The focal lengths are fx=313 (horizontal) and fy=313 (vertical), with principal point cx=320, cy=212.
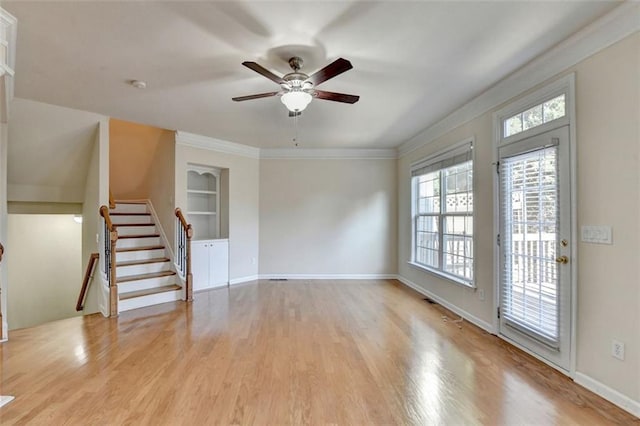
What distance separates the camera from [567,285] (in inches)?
97.7

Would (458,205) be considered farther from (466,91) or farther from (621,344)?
(621,344)

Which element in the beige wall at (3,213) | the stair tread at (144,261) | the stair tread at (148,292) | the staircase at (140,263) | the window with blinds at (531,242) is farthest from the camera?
the stair tread at (144,261)

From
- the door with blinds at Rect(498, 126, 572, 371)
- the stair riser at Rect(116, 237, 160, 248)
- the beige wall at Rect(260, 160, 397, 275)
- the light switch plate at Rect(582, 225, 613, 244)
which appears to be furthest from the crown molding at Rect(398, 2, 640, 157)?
the stair riser at Rect(116, 237, 160, 248)

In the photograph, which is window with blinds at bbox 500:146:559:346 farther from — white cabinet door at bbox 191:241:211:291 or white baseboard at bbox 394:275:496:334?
white cabinet door at bbox 191:241:211:291

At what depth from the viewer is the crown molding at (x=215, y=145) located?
5277 millimetres

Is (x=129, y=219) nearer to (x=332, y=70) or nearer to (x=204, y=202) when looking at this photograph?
(x=204, y=202)

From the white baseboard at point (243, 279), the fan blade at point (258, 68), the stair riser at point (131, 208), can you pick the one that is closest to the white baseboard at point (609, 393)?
the fan blade at point (258, 68)

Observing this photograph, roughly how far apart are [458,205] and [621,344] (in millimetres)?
2435

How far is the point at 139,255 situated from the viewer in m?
5.07

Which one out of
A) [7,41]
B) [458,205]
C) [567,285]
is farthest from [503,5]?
[7,41]

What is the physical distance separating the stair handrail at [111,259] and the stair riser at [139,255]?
0.51m

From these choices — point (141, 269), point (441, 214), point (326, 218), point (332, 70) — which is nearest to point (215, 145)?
point (141, 269)

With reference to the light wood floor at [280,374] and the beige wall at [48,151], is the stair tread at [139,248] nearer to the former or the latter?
the beige wall at [48,151]

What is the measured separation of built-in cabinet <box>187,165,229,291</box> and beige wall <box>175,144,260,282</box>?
8.2 inches
